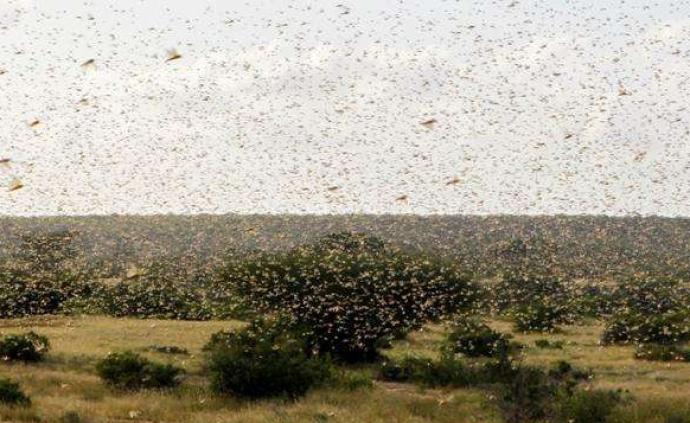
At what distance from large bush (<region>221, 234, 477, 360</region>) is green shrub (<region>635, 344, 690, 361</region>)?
267 inches

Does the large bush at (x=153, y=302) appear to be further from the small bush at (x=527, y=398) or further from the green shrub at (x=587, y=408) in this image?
the green shrub at (x=587, y=408)

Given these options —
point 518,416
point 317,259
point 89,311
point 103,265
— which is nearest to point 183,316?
point 89,311

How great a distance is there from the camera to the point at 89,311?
5078 cm

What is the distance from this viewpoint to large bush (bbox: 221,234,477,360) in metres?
32.5

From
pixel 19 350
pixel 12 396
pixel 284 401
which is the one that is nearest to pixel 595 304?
pixel 284 401

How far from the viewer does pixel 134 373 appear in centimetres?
2648

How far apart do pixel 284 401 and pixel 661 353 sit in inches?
667

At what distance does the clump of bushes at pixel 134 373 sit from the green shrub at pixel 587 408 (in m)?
10.8

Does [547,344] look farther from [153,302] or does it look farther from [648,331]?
[153,302]

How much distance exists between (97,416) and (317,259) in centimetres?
1315

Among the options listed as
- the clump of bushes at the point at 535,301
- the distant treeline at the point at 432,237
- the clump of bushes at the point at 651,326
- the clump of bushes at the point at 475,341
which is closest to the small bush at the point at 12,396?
the clump of bushes at the point at 475,341

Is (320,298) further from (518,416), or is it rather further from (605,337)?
(605,337)

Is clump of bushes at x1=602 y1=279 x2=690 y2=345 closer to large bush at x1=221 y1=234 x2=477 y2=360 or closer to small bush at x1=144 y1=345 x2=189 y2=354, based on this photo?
large bush at x1=221 y1=234 x2=477 y2=360

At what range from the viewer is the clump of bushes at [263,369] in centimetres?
2536
